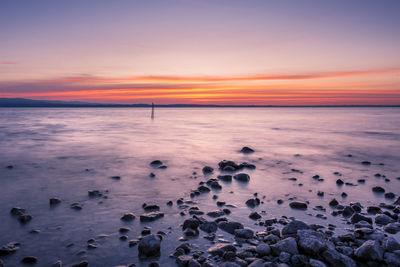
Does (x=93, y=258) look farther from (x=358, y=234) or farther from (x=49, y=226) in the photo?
(x=358, y=234)

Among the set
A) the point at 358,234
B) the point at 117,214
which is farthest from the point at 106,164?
the point at 358,234

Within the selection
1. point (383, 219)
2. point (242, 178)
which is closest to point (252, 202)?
point (242, 178)

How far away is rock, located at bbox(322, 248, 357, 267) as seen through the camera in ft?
16.5

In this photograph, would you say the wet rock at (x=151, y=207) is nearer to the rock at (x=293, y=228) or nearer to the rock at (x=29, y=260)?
the rock at (x=29, y=260)

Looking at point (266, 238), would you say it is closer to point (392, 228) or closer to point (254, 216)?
point (254, 216)

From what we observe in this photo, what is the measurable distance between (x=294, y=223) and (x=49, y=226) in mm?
6011

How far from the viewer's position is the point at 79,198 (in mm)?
9000

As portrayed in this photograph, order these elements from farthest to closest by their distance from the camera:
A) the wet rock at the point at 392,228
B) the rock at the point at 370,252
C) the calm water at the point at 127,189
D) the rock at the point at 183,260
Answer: the wet rock at the point at 392,228
the calm water at the point at 127,189
the rock at the point at 183,260
the rock at the point at 370,252

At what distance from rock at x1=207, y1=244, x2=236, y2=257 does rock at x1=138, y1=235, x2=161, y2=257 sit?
3.52ft

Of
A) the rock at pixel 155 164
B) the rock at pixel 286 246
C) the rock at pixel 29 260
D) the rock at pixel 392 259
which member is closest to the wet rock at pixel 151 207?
the rock at pixel 29 260

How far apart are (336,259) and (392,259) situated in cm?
101

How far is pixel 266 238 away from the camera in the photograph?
608 cm

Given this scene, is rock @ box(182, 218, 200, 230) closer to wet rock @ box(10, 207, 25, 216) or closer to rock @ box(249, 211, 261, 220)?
rock @ box(249, 211, 261, 220)

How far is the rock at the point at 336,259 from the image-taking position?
16.5 ft
